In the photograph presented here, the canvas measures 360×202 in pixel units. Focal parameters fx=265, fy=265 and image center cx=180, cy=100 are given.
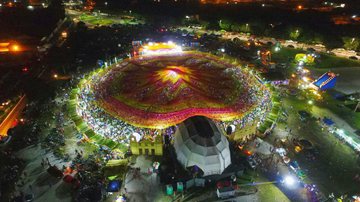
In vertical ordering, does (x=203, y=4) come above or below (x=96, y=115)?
above

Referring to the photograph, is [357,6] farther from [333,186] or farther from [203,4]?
[333,186]

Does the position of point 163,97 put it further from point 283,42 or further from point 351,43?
point 351,43

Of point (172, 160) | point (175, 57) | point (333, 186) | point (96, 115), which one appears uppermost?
point (175, 57)

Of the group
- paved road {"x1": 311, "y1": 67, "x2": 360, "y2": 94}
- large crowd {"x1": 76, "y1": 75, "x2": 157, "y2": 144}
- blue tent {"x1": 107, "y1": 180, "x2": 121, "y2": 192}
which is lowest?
blue tent {"x1": 107, "y1": 180, "x2": 121, "y2": 192}

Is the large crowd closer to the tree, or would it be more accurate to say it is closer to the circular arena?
the circular arena

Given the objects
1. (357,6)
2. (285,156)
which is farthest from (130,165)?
(357,6)

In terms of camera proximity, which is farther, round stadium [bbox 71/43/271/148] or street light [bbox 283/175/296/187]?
round stadium [bbox 71/43/271/148]

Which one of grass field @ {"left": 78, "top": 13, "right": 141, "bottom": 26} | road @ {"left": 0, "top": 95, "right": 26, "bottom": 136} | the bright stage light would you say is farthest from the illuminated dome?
grass field @ {"left": 78, "top": 13, "right": 141, "bottom": 26}

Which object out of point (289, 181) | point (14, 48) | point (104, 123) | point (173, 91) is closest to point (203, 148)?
point (289, 181)
